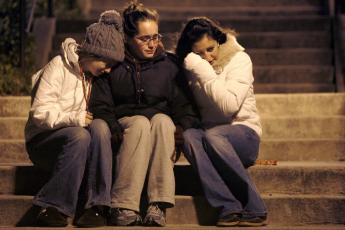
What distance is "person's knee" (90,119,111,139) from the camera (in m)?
5.44

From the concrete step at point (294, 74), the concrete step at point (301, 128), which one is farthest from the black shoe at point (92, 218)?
the concrete step at point (294, 74)

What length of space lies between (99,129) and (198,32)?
85 centimetres

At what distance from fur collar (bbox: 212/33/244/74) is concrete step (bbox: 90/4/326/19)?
5.62m

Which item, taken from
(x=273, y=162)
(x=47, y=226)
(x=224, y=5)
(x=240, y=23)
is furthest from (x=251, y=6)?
(x=47, y=226)

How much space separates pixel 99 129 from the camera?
546 cm

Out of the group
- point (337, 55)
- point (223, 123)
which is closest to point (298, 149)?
point (223, 123)

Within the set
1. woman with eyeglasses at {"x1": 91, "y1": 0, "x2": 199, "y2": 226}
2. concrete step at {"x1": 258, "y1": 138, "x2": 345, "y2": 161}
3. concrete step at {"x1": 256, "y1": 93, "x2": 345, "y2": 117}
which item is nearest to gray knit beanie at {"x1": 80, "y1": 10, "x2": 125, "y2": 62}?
woman with eyeglasses at {"x1": 91, "y1": 0, "x2": 199, "y2": 226}

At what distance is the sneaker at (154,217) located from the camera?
5.37 meters

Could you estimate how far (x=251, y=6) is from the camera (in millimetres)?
11844

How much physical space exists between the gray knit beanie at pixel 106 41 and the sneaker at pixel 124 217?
2.90 ft

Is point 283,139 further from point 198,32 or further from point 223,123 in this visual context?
point 198,32

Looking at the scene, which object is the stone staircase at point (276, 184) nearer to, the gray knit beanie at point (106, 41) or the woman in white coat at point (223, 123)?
the woman in white coat at point (223, 123)

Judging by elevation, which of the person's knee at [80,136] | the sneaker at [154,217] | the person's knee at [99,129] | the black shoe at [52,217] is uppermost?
the person's knee at [99,129]

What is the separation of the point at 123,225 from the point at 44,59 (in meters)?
3.72
